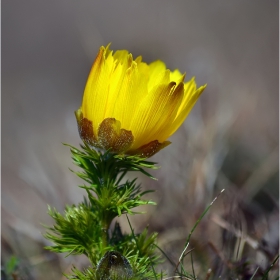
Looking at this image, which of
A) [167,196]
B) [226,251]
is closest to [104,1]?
[167,196]

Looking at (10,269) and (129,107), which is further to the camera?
(10,269)

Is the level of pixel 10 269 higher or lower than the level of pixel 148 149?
lower

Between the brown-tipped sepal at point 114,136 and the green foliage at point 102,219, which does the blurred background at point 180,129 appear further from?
the brown-tipped sepal at point 114,136

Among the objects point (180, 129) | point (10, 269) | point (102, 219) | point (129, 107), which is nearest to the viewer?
point (129, 107)

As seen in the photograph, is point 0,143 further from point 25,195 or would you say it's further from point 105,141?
point 105,141

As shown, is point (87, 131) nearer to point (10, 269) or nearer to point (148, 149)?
point (148, 149)

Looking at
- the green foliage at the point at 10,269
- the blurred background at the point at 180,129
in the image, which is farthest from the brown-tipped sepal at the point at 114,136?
the green foliage at the point at 10,269

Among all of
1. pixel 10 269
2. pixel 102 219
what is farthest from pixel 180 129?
A: pixel 102 219
